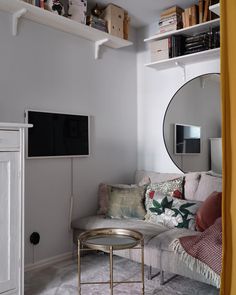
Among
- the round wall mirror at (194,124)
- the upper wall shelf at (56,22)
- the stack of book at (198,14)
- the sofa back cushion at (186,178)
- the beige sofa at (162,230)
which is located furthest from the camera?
the round wall mirror at (194,124)

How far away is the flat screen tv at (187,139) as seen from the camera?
11.6 feet

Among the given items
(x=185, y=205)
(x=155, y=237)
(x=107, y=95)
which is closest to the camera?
(x=155, y=237)

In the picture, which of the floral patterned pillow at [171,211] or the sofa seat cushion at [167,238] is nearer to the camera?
the sofa seat cushion at [167,238]

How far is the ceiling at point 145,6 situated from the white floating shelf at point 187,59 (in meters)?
0.58

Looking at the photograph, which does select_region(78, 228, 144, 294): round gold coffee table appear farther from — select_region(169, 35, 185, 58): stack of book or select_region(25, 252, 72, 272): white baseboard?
select_region(169, 35, 185, 58): stack of book

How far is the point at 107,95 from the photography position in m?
3.74

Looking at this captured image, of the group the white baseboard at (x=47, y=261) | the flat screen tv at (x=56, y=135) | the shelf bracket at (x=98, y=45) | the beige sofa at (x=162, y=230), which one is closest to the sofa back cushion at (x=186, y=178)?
the beige sofa at (x=162, y=230)

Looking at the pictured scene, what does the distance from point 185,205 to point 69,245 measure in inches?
50.4

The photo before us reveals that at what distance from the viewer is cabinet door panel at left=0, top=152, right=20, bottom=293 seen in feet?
7.16

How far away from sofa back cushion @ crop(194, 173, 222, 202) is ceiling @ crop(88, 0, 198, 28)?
187 cm

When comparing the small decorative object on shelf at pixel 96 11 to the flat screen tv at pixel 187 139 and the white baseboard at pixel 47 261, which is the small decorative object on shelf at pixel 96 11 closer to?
the flat screen tv at pixel 187 139

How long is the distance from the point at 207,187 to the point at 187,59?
1.40 metres

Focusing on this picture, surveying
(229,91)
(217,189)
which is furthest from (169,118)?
(229,91)

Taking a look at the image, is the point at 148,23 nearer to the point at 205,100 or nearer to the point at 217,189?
the point at 205,100
